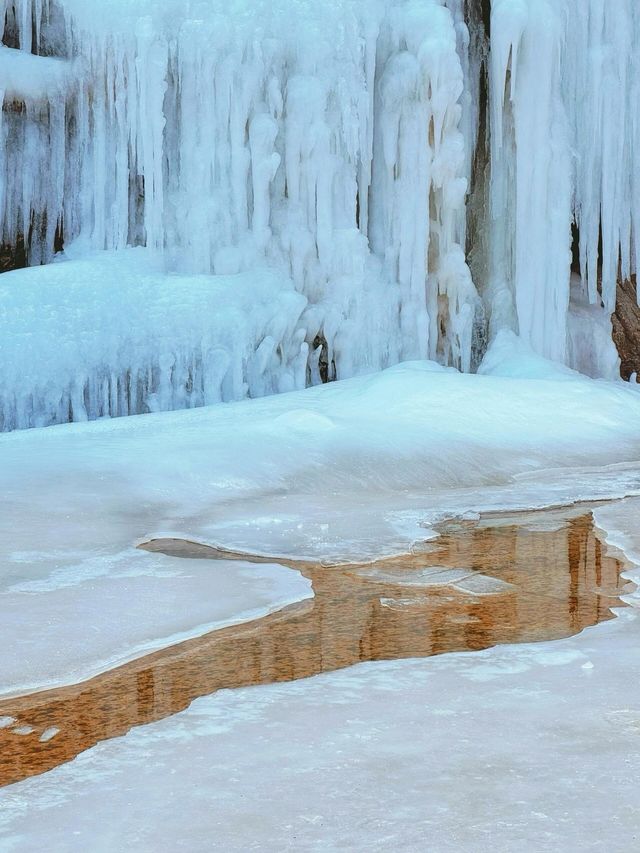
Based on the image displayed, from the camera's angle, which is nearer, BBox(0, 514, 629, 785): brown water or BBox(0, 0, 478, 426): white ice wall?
BBox(0, 514, 629, 785): brown water

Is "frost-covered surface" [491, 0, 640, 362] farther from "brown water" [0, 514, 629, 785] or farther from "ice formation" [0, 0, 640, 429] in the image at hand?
"brown water" [0, 514, 629, 785]

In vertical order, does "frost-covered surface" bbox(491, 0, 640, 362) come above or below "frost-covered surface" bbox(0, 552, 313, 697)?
above

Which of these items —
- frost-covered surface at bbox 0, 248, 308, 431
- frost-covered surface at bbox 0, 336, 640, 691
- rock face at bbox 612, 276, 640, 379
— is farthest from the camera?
rock face at bbox 612, 276, 640, 379

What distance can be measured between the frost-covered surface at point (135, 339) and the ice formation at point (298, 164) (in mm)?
27

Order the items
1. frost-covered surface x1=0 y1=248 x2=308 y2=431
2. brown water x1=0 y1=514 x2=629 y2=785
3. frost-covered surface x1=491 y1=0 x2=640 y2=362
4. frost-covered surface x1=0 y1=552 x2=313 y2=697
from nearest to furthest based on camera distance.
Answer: brown water x1=0 y1=514 x2=629 y2=785, frost-covered surface x1=0 y1=552 x2=313 y2=697, frost-covered surface x1=0 y1=248 x2=308 y2=431, frost-covered surface x1=491 y1=0 x2=640 y2=362

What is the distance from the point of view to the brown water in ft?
8.61

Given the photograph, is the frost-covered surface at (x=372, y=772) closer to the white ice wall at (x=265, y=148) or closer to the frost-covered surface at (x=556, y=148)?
the white ice wall at (x=265, y=148)

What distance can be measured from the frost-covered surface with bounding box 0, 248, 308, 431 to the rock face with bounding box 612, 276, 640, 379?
586 centimetres

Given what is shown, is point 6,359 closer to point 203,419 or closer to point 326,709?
point 203,419

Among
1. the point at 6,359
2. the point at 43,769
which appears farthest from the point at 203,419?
the point at 43,769

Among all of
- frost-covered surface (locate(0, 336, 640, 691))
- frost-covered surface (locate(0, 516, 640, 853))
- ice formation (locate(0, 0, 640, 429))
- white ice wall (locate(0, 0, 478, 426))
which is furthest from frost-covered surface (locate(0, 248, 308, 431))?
frost-covered surface (locate(0, 516, 640, 853))

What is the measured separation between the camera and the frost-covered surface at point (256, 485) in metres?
3.53

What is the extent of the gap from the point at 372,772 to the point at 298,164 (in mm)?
8953

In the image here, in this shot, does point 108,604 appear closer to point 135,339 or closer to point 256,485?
point 256,485
